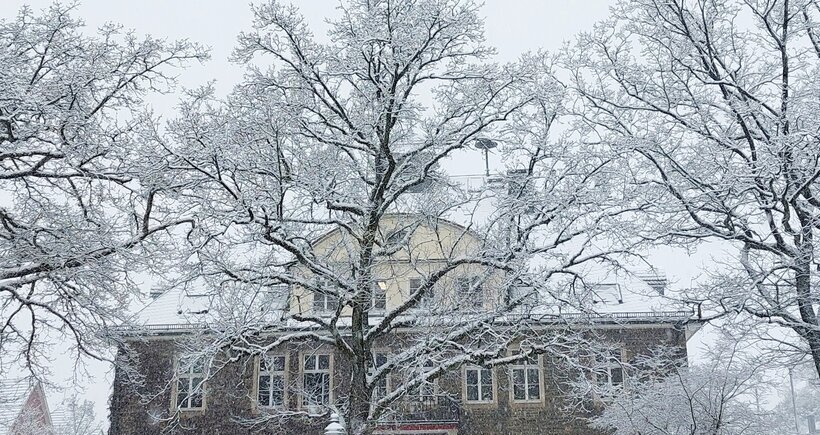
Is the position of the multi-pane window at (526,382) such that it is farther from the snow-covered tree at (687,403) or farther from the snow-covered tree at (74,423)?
the snow-covered tree at (74,423)

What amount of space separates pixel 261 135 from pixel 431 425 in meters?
11.1

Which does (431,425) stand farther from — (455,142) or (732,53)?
(732,53)

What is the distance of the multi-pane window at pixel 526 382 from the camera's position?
21219 millimetres

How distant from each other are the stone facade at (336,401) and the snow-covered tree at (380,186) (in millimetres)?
7498

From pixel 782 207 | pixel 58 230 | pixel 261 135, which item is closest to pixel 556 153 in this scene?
pixel 782 207

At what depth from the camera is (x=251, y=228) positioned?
12.3 m

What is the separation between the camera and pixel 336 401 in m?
20.3

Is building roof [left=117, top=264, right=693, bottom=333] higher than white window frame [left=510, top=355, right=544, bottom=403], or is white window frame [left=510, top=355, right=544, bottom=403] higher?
building roof [left=117, top=264, right=693, bottom=333]

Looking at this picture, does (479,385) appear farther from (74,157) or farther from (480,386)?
(74,157)

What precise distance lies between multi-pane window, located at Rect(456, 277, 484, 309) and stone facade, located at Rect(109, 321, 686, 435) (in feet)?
21.1

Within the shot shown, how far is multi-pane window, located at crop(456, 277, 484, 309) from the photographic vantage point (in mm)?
12945

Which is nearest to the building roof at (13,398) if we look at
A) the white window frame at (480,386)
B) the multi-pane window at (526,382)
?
the white window frame at (480,386)

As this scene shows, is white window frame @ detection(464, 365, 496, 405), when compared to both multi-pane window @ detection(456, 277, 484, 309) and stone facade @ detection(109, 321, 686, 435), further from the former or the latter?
multi-pane window @ detection(456, 277, 484, 309)

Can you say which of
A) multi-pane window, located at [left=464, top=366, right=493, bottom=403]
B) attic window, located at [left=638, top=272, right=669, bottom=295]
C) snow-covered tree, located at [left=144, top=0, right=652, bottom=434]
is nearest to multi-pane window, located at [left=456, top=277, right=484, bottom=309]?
snow-covered tree, located at [left=144, top=0, right=652, bottom=434]
